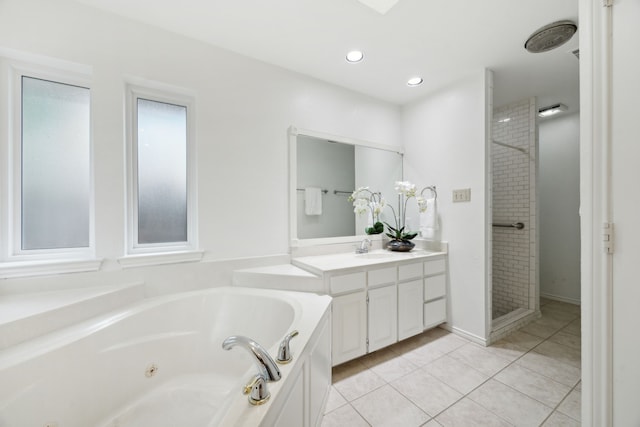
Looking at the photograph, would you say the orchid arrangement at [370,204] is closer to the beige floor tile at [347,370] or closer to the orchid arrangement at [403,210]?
the orchid arrangement at [403,210]

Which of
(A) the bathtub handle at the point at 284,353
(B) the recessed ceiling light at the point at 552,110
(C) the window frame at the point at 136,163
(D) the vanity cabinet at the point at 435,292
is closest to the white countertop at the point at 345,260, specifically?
(D) the vanity cabinet at the point at 435,292

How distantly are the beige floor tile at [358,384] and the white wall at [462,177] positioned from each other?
1.13 m

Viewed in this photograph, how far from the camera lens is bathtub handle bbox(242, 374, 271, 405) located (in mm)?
744

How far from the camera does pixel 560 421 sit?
4.31 feet

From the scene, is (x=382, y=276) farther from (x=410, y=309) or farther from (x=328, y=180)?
(x=328, y=180)

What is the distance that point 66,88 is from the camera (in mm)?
1546

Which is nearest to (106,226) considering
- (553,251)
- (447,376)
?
(447,376)

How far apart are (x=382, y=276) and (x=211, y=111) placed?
1.90 metres

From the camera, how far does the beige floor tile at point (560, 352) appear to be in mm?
1851

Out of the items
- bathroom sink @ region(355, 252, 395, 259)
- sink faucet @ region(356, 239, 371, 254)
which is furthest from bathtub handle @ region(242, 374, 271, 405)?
sink faucet @ region(356, 239, 371, 254)

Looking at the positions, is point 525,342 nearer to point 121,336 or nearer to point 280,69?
point 121,336

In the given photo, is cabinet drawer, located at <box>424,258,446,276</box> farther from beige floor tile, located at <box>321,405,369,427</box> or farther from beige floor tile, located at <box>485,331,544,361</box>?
beige floor tile, located at <box>321,405,369,427</box>

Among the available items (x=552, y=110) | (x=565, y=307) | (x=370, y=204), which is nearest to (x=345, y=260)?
(x=370, y=204)

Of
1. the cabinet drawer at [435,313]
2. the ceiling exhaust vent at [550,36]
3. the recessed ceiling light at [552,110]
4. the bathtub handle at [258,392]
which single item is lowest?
the cabinet drawer at [435,313]
